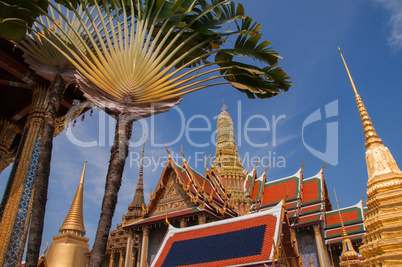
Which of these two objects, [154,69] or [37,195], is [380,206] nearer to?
[154,69]

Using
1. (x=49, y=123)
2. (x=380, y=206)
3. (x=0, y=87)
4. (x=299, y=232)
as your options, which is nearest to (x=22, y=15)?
(x=49, y=123)

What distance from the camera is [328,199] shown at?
27531mm

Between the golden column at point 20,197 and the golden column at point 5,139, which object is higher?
the golden column at point 5,139

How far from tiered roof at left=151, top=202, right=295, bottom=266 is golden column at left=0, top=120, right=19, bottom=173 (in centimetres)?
666

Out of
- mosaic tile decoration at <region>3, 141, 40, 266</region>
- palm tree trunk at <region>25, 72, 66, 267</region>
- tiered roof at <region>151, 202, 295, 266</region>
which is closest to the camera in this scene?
palm tree trunk at <region>25, 72, 66, 267</region>

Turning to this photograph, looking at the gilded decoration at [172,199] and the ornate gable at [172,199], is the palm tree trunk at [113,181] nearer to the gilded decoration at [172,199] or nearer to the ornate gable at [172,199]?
the ornate gable at [172,199]

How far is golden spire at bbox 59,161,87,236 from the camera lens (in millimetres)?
11734

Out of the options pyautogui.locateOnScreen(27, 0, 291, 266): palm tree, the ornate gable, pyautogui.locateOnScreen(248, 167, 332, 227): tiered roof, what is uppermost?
pyautogui.locateOnScreen(248, 167, 332, 227): tiered roof

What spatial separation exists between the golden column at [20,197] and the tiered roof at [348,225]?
67.0ft

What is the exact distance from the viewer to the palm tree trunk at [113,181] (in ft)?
11.9

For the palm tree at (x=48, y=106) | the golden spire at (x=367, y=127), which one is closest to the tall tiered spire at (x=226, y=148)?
the golden spire at (x=367, y=127)

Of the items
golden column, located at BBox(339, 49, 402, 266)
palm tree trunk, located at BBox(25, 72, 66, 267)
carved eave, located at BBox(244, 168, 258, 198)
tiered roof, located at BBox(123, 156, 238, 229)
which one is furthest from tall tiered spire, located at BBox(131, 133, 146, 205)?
palm tree trunk, located at BBox(25, 72, 66, 267)

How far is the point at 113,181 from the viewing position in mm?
4027

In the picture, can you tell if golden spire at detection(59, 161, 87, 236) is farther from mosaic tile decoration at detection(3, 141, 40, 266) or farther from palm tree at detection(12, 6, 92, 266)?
palm tree at detection(12, 6, 92, 266)
